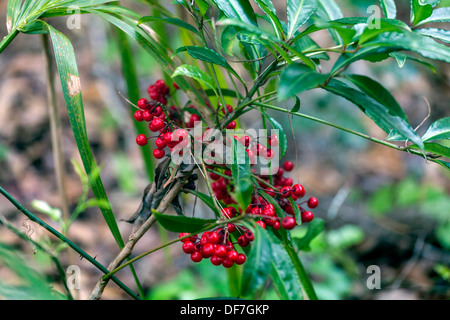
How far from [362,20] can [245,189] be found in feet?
1.05

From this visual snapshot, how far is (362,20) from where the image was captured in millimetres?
584

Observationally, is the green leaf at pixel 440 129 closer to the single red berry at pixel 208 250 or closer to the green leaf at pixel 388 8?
the green leaf at pixel 388 8

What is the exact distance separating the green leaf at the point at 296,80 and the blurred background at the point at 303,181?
91 cm

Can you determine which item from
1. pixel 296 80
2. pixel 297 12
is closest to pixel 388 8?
pixel 297 12

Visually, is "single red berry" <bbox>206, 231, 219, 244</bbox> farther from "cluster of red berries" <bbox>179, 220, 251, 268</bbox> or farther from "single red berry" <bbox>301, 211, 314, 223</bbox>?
"single red berry" <bbox>301, 211, 314, 223</bbox>

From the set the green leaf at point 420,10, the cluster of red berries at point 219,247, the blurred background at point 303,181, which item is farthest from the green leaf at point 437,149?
the blurred background at point 303,181

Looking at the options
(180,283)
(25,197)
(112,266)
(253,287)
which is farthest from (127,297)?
(253,287)

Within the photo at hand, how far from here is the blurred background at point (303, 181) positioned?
5.61 ft

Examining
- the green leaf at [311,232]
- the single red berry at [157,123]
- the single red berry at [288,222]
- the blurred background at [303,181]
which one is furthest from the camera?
the blurred background at [303,181]

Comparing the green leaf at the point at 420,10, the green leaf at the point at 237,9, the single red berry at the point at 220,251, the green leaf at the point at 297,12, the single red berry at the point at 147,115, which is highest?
the green leaf at the point at 237,9

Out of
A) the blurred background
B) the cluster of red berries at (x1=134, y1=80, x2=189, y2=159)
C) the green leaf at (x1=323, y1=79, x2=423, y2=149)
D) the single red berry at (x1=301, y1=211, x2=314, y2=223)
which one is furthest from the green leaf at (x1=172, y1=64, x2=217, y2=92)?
the blurred background

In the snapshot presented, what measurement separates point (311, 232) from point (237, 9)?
56 centimetres

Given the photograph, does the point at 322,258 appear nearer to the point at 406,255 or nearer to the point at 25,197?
the point at 406,255
